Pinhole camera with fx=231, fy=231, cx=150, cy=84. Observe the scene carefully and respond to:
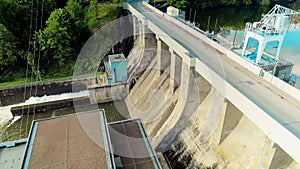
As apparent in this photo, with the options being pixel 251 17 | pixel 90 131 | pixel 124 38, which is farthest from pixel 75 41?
pixel 251 17

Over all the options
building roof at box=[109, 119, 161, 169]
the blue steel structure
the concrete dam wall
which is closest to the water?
the concrete dam wall

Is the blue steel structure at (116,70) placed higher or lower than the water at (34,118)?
higher

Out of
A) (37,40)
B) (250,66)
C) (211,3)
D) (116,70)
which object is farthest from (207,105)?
(211,3)

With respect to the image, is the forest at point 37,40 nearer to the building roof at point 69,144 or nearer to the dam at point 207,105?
the dam at point 207,105

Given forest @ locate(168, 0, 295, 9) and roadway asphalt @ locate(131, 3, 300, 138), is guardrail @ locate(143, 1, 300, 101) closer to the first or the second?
roadway asphalt @ locate(131, 3, 300, 138)

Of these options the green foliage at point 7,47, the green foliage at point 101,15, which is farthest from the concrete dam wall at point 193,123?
the green foliage at point 7,47

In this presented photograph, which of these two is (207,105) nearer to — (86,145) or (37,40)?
(86,145)
